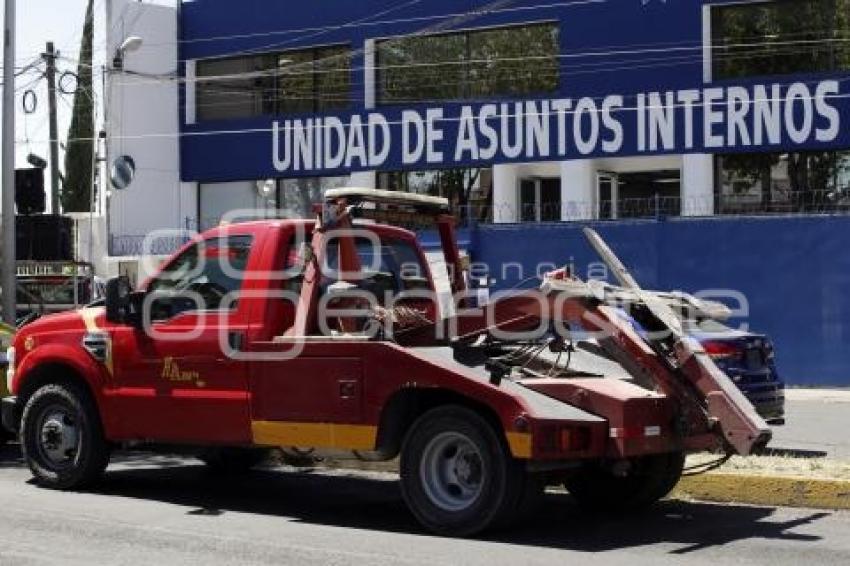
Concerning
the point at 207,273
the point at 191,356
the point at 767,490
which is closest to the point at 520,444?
the point at 767,490

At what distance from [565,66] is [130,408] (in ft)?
56.3

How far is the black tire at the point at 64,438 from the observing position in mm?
10250

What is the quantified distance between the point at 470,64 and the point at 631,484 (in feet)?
60.4

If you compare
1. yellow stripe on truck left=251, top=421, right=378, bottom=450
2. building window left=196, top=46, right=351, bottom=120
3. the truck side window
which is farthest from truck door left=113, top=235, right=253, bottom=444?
building window left=196, top=46, right=351, bottom=120

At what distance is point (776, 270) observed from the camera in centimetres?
2109

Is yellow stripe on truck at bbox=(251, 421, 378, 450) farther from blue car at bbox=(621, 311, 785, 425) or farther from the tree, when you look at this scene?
the tree

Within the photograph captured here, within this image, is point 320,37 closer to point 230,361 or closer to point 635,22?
point 635,22

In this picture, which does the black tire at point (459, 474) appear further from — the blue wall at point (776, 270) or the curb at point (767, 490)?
the blue wall at point (776, 270)

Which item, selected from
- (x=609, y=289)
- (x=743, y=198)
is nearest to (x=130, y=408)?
(x=609, y=289)

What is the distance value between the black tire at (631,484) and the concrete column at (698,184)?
15333 mm

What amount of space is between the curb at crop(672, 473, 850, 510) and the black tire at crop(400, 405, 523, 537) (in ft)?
8.07

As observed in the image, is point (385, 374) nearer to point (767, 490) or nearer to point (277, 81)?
point (767, 490)

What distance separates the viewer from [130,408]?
9.95m

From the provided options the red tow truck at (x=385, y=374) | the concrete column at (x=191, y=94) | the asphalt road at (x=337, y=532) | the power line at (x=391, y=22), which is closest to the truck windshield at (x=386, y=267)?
the red tow truck at (x=385, y=374)
